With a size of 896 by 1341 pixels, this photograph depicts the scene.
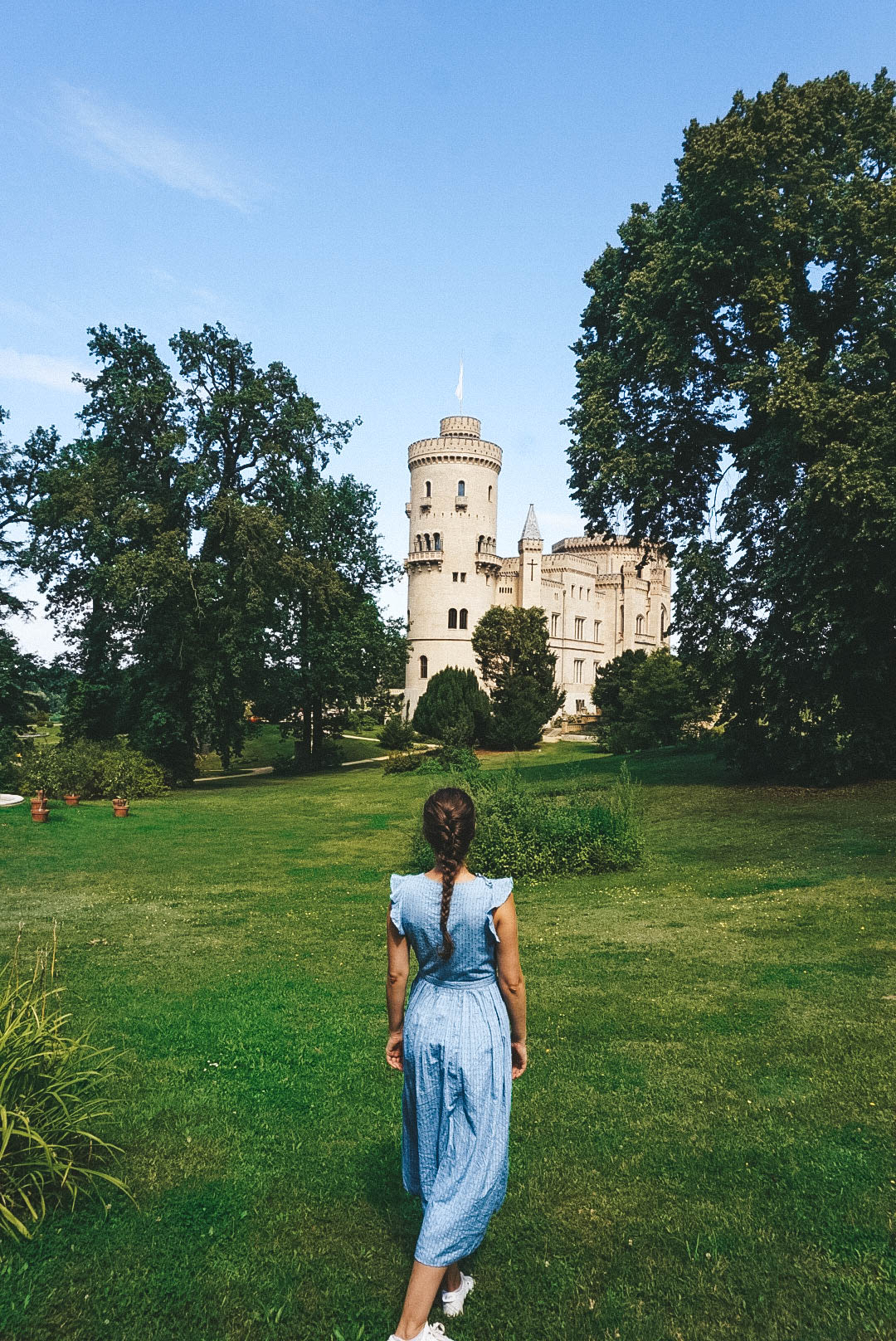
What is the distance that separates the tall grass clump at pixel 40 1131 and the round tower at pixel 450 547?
58.1 m

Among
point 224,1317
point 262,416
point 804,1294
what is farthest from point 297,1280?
point 262,416

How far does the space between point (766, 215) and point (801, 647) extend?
9271mm

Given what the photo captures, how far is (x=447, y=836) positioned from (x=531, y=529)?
220 ft

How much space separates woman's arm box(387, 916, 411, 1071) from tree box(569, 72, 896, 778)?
15266 millimetres

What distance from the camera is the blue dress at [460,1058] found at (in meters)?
3.74

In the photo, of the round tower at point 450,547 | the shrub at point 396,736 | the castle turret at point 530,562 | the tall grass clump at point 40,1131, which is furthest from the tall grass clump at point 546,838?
the castle turret at point 530,562

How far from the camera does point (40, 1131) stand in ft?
14.9

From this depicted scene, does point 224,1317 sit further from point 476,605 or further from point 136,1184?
point 476,605

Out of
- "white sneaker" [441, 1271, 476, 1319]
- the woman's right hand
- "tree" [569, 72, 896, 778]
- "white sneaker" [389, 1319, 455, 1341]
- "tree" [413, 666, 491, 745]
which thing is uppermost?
"tree" [569, 72, 896, 778]

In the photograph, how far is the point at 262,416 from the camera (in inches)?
1319

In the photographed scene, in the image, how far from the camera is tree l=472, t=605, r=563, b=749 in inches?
1901

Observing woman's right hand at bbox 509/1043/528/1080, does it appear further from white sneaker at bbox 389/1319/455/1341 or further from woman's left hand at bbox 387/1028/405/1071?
white sneaker at bbox 389/1319/455/1341

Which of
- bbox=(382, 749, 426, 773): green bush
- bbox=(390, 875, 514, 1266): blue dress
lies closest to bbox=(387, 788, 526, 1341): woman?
bbox=(390, 875, 514, 1266): blue dress

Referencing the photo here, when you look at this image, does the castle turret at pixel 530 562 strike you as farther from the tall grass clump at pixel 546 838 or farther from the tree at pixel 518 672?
the tall grass clump at pixel 546 838
